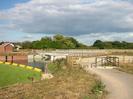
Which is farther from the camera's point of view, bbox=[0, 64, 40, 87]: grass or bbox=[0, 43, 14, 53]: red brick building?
bbox=[0, 43, 14, 53]: red brick building

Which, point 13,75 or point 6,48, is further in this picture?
point 6,48

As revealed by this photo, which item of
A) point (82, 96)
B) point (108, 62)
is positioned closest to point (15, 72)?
point (82, 96)

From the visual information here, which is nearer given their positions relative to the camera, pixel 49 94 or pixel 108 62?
pixel 49 94

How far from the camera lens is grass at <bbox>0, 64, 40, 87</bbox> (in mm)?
27311

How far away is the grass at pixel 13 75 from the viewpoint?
27.3 m

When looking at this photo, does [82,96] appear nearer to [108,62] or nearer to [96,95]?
[96,95]

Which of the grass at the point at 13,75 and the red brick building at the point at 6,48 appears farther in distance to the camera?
the red brick building at the point at 6,48

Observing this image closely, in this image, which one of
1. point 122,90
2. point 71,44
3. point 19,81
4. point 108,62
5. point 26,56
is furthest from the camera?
A: point 71,44

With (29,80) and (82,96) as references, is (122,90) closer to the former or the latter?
(82,96)

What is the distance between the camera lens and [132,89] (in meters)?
21.3

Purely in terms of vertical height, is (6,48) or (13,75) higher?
(6,48)

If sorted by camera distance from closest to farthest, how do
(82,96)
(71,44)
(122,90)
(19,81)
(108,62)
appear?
(82,96) < (122,90) < (19,81) < (108,62) < (71,44)

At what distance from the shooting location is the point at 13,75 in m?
29.0

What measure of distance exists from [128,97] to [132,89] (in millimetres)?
3294
